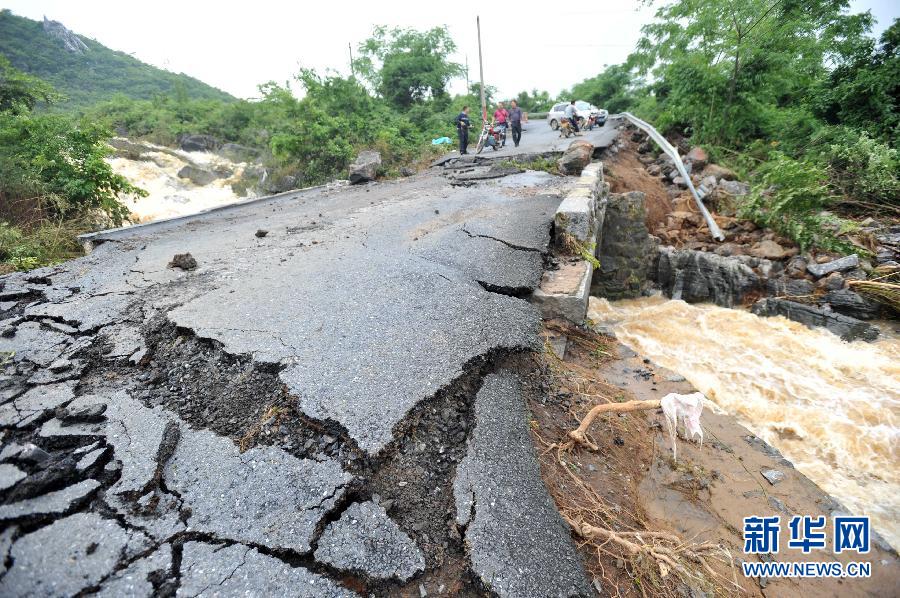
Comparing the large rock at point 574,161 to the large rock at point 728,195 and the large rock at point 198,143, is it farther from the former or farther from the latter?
the large rock at point 198,143

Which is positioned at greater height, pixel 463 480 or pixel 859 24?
pixel 859 24

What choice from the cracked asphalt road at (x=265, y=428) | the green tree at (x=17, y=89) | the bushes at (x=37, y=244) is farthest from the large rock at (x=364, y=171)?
the green tree at (x=17, y=89)

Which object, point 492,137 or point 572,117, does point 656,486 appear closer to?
point 492,137

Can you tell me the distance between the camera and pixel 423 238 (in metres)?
4.82

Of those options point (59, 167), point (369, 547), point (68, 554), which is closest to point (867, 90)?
point (369, 547)

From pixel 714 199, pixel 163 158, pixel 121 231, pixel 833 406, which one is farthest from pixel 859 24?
pixel 163 158

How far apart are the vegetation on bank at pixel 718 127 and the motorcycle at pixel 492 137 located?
205 cm

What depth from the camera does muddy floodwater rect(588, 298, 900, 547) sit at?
10.8ft

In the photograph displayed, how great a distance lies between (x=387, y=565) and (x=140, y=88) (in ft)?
149

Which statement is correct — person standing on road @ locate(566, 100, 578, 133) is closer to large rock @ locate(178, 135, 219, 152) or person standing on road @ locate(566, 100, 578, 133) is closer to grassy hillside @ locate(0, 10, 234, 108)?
large rock @ locate(178, 135, 219, 152)

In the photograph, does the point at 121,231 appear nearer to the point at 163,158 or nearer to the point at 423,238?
the point at 423,238

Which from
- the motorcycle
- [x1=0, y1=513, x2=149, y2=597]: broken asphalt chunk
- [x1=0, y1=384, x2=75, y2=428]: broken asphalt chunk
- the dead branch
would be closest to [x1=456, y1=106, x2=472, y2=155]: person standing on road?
the motorcycle

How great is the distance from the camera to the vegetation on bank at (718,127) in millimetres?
6441

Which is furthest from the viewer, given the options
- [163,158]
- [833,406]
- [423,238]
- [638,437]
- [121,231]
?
[163,158]
